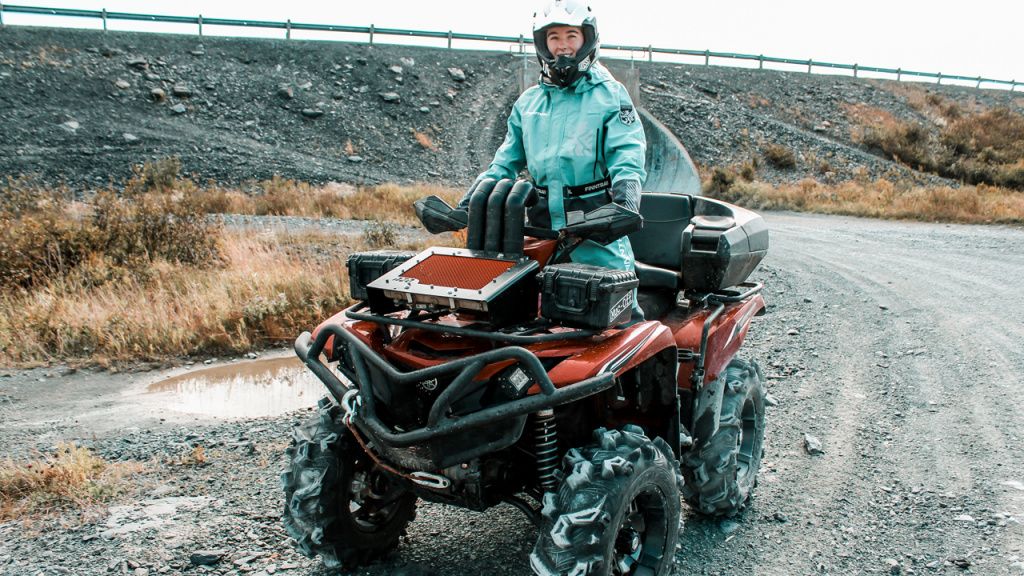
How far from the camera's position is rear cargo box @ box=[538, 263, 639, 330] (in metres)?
3.04

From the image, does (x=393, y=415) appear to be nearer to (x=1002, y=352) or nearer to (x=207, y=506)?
(x=207, y=506)

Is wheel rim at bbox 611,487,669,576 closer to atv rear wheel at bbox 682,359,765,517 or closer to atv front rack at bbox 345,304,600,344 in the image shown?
atv front rack at bbox 345,304,600,344

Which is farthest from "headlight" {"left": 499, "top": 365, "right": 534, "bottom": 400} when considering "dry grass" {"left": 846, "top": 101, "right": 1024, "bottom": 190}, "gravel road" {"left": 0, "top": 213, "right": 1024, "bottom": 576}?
"dry grass" {"left": 846, "top": 101, "right": 1024, "bottom": 190}

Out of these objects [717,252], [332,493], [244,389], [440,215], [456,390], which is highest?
[440,215]

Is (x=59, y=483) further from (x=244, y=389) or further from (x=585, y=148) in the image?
(x=585, y=148)

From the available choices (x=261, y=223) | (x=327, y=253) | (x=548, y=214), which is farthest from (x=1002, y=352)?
(x=261, y=223)

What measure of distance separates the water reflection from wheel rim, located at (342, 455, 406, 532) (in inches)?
117

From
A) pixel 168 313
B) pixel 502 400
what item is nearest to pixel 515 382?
pixel 502 400

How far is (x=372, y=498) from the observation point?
12.6 ft

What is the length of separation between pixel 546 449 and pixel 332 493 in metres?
0.95

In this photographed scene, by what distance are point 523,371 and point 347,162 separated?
1129 inches

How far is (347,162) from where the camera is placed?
30.6 meters

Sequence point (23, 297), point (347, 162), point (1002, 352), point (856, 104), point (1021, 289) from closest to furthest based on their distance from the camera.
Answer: point (1002, 352) < point (23, 297) < point (1021, 289) < point (347, 162) < point (856, 104)

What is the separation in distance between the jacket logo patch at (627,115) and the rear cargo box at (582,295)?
91 cm
